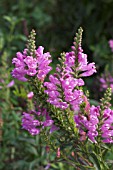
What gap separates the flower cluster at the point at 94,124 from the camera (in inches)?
62.7

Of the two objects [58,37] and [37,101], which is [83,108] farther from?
[58,37]

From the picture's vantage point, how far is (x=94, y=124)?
159cm

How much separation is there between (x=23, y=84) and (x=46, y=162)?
0.83m

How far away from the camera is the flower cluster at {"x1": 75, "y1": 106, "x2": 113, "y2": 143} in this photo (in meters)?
1.59

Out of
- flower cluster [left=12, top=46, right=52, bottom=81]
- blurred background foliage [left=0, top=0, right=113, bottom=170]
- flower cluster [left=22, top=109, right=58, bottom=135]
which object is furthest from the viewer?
blurred background foliage [left=0, top=0, right=113, bottom=170]

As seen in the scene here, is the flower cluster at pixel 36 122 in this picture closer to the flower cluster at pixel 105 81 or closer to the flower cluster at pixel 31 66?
the flower cluster at pixel 31 66

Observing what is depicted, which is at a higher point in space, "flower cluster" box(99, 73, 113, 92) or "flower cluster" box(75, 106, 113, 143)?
"flower cluster" box(99, 73, 113, 92)

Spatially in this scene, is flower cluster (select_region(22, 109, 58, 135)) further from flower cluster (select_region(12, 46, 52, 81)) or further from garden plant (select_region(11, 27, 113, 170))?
flower cluster (select_region(12, 46, 52, 81))

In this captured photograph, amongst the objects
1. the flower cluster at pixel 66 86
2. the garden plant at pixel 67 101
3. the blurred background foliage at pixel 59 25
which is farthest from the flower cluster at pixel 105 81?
the flower cluster at pixel 66 86

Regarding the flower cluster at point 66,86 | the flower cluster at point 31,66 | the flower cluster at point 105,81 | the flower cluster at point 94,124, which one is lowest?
the flower cluster at point 94,124

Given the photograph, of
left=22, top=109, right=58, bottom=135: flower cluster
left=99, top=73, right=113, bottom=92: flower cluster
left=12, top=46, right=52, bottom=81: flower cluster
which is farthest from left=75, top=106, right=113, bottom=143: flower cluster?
left=99, top=73, right=113, bottom=92: flower cluster

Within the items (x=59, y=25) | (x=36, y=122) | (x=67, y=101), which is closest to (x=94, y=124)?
(x=67, y=101)

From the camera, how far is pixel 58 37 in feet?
17.4

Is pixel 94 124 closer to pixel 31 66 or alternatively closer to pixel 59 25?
pixel 31 66
